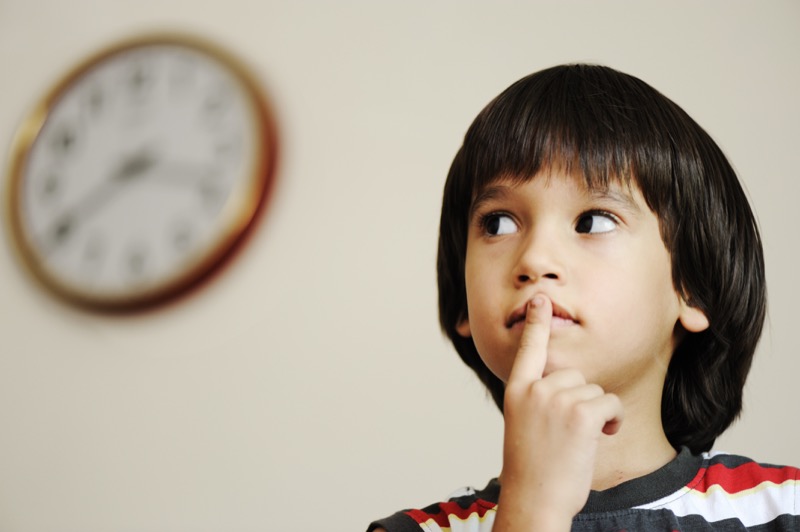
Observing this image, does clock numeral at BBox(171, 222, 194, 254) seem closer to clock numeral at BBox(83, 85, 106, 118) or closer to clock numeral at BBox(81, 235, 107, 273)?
clock numeral at BBox(81, 235, 107, 273)

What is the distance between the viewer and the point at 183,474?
159 centimetres

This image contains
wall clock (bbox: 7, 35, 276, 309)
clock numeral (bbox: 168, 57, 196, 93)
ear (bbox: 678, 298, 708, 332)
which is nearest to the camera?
ear (bbox: 678, 298, 708, 332)

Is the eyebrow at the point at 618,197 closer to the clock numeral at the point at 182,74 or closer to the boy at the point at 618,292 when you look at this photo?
the boy at the point at 618,292

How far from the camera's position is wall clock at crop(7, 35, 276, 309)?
1677 mm

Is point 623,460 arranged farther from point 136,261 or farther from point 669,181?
point 136,261

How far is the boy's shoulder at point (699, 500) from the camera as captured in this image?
0.74 meters

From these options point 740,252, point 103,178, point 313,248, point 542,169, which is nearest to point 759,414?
point 740,252

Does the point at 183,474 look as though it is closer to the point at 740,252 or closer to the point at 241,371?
the point at 241,371

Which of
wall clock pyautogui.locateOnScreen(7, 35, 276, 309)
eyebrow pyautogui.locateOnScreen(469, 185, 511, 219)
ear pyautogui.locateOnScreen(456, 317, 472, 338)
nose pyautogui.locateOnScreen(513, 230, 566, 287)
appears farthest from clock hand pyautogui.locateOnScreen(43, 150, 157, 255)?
nose pyautogui.locateOnScreen(513, 230, 566, 287)

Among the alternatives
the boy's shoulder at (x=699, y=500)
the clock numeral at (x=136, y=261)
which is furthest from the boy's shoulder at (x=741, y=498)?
the clock numeral at (x=136, y=261)

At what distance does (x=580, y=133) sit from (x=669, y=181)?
10cm

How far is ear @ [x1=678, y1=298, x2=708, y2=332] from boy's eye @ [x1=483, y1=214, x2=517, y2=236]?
0.20 m

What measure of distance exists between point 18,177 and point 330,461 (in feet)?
3.23

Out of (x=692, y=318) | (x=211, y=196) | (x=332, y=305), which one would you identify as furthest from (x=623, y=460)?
(x=211, y=196)
